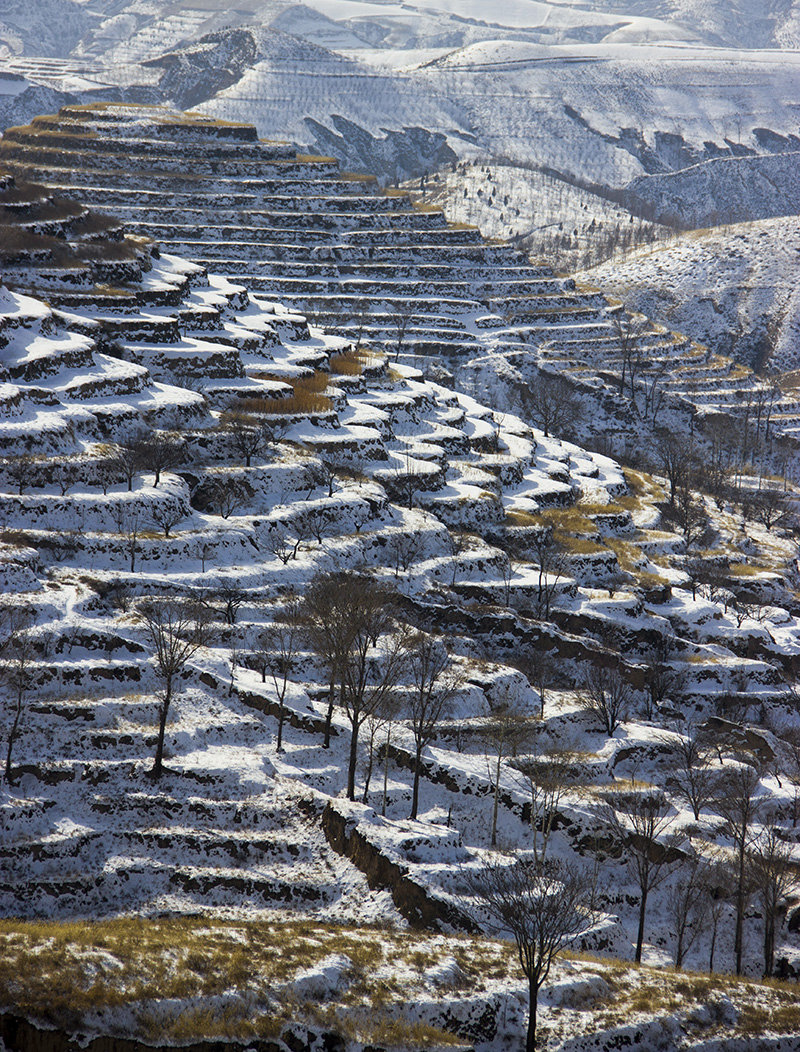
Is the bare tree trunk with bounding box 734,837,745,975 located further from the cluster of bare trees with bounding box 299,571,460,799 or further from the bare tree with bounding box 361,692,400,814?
the bare tree with bounding box 361,692,400,814

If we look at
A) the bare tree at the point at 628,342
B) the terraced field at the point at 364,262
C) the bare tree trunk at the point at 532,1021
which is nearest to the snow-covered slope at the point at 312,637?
the bare tree trunk at the point at 532,1021

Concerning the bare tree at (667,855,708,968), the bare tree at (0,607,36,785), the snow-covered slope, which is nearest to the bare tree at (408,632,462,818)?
the snow-covered slope

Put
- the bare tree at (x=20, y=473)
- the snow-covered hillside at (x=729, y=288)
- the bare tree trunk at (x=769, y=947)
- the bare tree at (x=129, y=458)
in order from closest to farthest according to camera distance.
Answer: the bare tree trunk at (x=769, y=947) → the bare tree at (x=20, y=473) → the bare tree at (x=129, y=458) → the snow-covered hillside at (x=729, y=288)

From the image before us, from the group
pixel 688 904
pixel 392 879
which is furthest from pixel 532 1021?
pixel 688 904

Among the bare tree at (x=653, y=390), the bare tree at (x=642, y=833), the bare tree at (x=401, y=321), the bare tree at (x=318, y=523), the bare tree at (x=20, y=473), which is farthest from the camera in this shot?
the bare tree at (x=653, y=390)

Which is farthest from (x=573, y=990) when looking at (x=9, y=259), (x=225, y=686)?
(x=9, y=259)

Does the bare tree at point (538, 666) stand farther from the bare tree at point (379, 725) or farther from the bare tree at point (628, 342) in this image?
the bare tree at point (628, 342)

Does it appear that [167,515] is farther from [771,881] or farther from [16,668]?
[771,881]
